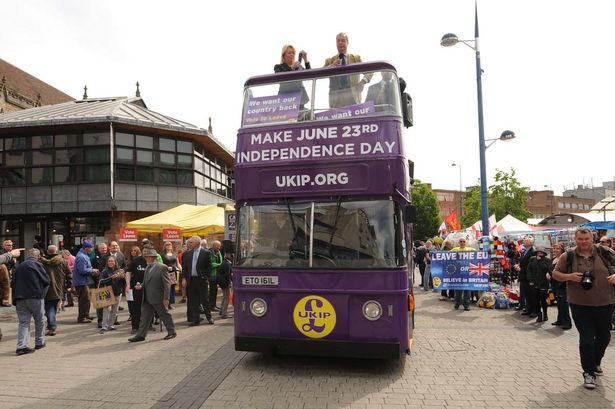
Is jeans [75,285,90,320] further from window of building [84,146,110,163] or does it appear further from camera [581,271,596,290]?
window of building [84,146,110,163]

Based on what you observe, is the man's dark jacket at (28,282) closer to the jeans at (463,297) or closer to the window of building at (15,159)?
the jeans at (463,297)

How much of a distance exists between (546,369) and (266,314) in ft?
12.5

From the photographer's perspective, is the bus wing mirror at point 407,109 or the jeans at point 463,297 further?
the jeans at point 463,297

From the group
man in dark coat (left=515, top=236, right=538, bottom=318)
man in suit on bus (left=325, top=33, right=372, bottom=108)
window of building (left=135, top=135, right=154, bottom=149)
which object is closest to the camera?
man in suit on bus (left=325, top=33, right=372, bottom=108)

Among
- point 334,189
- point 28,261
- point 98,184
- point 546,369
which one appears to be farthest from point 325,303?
point 98,184

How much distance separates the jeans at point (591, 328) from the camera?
5.44m

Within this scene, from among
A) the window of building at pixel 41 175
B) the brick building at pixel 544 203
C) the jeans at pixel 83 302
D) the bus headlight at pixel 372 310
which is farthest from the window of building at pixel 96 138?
the brick building at pixel 544 203

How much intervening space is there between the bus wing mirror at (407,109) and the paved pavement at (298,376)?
11.3 ft

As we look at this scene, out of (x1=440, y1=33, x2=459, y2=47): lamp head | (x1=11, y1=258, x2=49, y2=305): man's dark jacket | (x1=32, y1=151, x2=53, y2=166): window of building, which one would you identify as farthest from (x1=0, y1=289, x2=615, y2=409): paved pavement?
(x1=32, y1=151, x2=53, y2=166): window of building

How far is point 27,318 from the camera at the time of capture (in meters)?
7.75

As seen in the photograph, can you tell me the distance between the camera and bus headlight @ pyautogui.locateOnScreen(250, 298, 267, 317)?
6.14 m

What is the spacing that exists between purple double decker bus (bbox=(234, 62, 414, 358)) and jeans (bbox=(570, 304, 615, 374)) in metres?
2.02

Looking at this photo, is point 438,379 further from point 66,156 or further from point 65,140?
point 65,140

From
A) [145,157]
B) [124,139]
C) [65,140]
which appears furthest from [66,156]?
[145,157]
